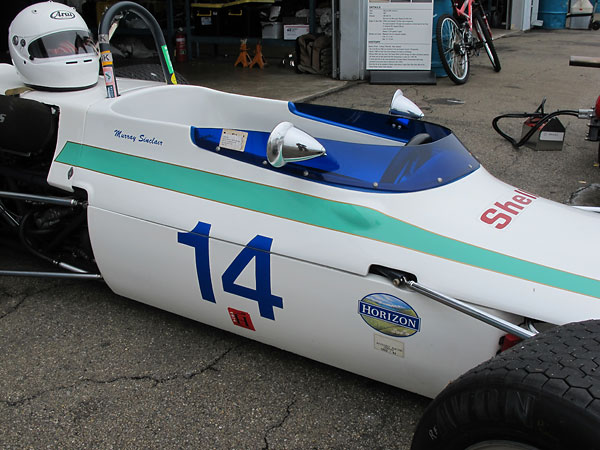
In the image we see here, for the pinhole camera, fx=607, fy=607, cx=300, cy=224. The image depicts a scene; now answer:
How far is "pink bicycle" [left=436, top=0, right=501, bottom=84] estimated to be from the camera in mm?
8344

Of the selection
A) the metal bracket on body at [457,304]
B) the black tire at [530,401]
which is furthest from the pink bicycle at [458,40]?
the black tire at [530,401]

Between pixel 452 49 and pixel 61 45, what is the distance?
6.31 metres

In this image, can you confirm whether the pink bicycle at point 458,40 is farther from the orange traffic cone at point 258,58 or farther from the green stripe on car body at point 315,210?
the green stripe on car body at point 315,210

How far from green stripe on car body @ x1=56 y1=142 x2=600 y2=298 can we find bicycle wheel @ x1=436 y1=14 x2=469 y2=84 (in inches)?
249

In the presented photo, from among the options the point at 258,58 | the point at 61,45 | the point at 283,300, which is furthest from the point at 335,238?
the point at 258,58

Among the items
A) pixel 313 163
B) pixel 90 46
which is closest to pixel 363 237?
pixel 313 163

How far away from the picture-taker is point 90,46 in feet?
11.7

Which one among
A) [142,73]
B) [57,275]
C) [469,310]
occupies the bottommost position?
[57,275]

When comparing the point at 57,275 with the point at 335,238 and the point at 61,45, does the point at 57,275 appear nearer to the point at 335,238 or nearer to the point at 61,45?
the point at 61,45

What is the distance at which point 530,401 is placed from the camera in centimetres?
→ 148

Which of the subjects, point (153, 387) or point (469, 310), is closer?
point (469, 310)

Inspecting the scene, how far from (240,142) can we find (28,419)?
1.39 metres

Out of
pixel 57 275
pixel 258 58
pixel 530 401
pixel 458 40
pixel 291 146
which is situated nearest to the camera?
pixel 530 401

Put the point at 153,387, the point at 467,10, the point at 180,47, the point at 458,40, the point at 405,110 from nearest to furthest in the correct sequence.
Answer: the point at 153,387, the point at 405,110, the point at 458,40, the point at 467,10, the point at 180,47
